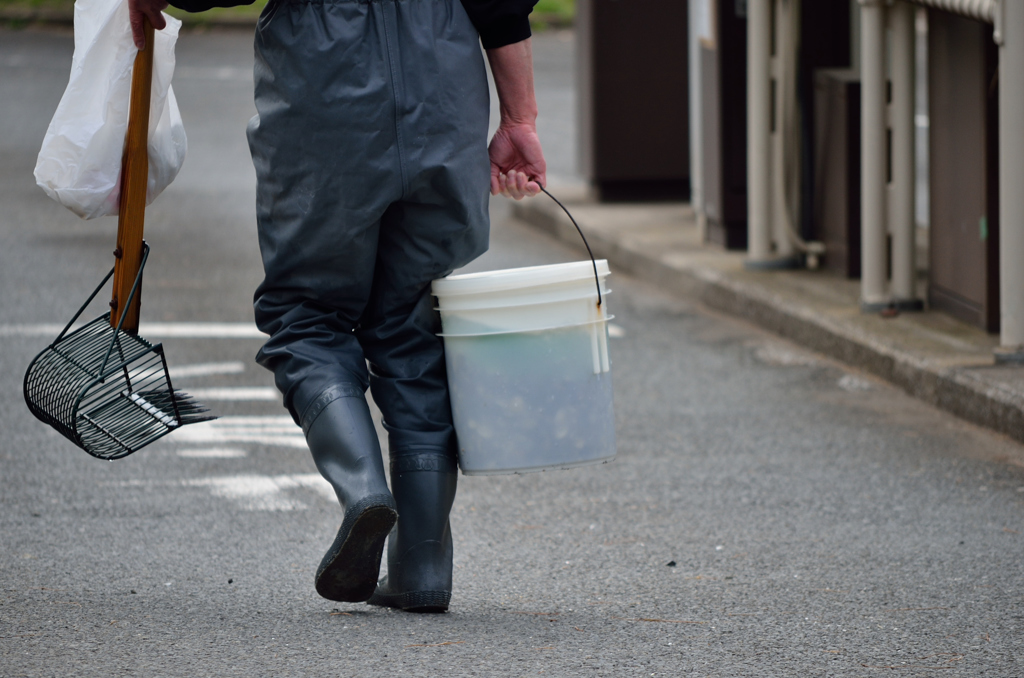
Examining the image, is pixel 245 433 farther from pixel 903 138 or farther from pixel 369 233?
pixel 903 138

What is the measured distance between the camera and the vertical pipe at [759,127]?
7293 millimetres

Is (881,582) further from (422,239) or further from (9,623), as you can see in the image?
(9,623)

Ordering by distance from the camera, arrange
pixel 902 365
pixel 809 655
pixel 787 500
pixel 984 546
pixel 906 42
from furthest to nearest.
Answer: pixel 906 42 < pixel 902 365 < pixel 787 500 < pixel 984 546 < pixel 809 655

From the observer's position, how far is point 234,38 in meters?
23.5

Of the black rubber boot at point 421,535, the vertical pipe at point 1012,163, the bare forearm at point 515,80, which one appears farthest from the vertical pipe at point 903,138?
the black rubber boot at point 421,535

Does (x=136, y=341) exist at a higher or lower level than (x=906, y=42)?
lower

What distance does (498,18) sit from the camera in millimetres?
3080

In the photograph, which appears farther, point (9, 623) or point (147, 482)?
point (147, 482)

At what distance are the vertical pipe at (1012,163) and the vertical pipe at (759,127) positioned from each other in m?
2.30

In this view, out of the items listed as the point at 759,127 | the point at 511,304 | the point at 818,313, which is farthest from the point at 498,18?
the point at 759,127

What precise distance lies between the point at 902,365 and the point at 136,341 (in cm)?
329

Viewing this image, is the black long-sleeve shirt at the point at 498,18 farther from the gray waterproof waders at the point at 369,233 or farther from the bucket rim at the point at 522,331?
the bucket rim at the point at 522,331

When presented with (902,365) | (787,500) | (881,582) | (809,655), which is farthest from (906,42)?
(809,655)

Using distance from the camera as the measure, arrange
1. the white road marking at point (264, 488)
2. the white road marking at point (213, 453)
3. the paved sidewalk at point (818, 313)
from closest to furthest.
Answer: the white road marking at point (264, 488)
the white road marking at point (213, 453)
the paved sidewalk at point (818, 313)
